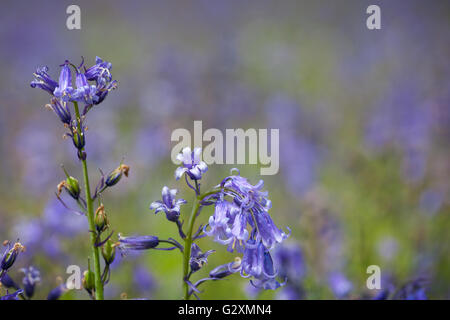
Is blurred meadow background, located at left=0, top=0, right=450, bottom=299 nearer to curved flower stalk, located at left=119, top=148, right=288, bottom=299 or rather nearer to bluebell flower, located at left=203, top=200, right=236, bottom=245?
curved flower stalk, located at left=119, top=148, right=288, bottom=299

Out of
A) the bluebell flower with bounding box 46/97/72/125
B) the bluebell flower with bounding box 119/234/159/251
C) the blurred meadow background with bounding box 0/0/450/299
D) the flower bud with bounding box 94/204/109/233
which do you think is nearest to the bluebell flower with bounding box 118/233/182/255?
the bluebell flower with bounding box 119/234/159/251

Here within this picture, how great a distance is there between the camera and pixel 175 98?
18.1 ft

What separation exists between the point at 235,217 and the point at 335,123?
17.4 feet

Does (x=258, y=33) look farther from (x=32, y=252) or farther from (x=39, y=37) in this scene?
(x=32, y=252)

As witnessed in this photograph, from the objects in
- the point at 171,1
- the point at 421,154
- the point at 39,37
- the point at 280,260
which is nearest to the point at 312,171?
the point at 421,154

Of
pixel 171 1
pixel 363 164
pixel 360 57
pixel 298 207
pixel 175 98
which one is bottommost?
pixel 298 207

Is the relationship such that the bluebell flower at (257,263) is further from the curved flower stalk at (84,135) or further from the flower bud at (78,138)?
the flower bud at (78,138)

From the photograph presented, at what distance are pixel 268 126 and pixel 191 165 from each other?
15.5ft

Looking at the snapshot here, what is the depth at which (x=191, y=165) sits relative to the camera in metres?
1.63
